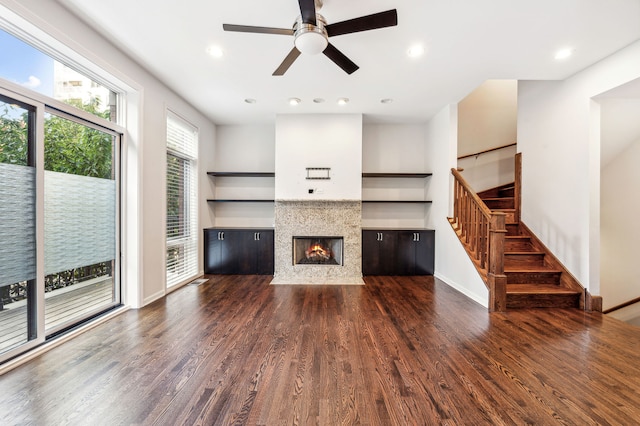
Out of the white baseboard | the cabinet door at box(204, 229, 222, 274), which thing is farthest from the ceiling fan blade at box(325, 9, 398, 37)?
the cabinet door at box(204, 229, 222, 274)

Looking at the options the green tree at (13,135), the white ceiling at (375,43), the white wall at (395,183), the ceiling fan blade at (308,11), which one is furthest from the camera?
the white wall at (395,183)

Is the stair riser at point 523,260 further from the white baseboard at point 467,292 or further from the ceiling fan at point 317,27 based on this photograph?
the ceiling fan at point 317,27

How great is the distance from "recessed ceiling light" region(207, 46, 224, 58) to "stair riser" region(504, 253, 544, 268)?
4514mm

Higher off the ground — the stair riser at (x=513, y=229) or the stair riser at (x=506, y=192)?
the stair riser at (x=506, y=192)

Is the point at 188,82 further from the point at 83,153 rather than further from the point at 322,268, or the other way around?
the point at 322,268

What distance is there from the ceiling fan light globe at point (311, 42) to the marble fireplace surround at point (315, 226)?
2.66m

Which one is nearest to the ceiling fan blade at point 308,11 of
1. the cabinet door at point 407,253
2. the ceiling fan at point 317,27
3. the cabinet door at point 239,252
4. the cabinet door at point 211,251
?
the ceiling fan at point 317,27

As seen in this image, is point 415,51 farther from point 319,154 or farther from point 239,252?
point 239,252

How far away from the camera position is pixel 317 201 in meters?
4.53

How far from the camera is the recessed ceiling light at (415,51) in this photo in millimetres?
2646

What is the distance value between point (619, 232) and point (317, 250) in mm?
4840

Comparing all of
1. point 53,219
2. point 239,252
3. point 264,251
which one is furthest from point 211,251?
point 53,219

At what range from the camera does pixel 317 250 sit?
477cm

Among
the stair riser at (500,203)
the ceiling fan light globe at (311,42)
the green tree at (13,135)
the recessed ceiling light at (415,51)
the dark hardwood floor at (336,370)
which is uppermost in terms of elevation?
the recessed ceiling light at (415,51)
